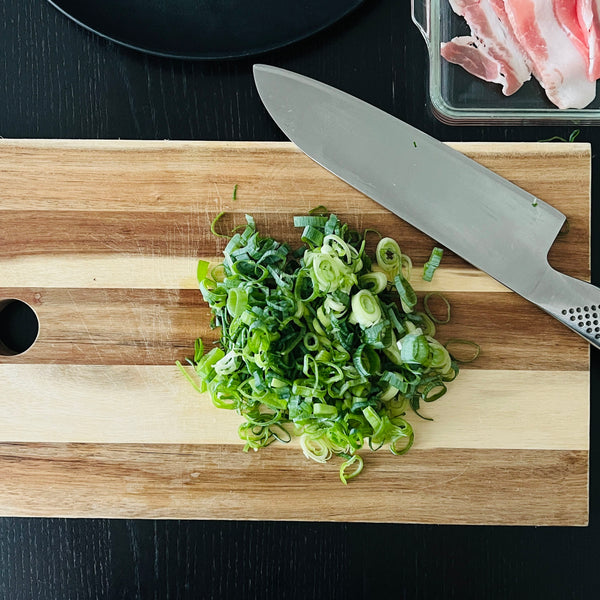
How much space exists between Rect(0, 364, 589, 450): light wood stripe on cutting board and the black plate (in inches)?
26.6

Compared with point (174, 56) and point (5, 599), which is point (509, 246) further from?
point (5, 599)

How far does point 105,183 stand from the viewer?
124 cm

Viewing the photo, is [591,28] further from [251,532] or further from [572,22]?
[251,532]

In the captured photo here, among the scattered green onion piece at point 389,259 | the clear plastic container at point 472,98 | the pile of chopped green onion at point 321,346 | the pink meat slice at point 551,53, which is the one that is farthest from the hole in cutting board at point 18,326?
the pink meat slice at point 551,53

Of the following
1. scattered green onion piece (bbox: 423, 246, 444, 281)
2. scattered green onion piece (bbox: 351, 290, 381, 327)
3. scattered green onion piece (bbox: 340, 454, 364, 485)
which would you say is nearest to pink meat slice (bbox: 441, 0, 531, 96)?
scattered green onion piece (bbox: 423, 246, 444, 281)

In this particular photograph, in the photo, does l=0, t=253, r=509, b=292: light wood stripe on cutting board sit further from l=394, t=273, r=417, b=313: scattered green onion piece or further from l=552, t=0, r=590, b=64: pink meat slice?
l=552, t=0, r=590, b=64: pink meat slice

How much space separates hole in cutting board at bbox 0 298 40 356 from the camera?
1300 mm

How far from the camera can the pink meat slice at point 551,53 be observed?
4.17 ft

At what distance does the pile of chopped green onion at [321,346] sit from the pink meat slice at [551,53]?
1.60ft

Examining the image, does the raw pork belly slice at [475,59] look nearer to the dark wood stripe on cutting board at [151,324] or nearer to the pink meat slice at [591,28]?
the pink meat slice at [591,28]

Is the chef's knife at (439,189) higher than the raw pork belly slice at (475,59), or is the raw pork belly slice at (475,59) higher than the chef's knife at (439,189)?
the raw pork belly slice at (475,59)

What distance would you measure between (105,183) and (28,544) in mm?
773

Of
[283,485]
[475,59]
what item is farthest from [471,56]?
[283,485]

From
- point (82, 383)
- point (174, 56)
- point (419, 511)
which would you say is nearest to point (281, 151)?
point (174, 56)
